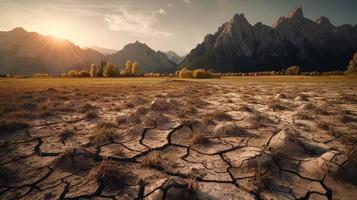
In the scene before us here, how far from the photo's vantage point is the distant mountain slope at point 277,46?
147000mm

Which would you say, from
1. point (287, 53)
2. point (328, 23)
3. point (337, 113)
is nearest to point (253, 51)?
point (287, 53)

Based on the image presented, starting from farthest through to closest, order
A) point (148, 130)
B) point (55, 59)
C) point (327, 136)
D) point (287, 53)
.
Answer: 1. point (55, 59)
2. point (287, 53)
3. point (148, 130)
4. point (327, 136)

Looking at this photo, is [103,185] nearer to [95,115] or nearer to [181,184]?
[181,184]

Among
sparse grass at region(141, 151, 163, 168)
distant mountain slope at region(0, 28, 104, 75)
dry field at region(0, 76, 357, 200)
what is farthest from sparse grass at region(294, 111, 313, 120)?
distant mountain slope at region(0, 28, 104, 75)

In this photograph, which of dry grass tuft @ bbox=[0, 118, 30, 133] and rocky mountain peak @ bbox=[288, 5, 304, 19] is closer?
dry grass tuft @ bbox=[0, 118, 30, 133]

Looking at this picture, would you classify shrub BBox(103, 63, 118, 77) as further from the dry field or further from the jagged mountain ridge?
the jagged mountain ridge

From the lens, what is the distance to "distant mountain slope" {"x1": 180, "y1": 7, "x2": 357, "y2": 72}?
147 meters

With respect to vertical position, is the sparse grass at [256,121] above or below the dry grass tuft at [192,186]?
above

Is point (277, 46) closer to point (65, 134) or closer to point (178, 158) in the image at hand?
point (178, 158)

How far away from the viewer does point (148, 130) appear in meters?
5.25

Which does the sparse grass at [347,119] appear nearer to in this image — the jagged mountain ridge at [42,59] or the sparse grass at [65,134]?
the sparse grass at [65,134]

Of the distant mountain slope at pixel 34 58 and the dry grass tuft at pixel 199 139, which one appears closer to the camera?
the dry grass tuft at pixel 199 139

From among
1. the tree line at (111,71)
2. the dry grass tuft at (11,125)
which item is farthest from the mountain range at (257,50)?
the dry grass tuft at (11,125)

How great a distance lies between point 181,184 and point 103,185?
1.14m
